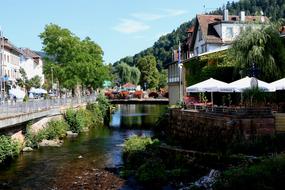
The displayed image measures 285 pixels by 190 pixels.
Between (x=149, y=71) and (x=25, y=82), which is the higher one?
(x=149, y=71)

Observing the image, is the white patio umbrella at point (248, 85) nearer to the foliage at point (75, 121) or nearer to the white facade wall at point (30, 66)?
the foliage at point (75, 121)

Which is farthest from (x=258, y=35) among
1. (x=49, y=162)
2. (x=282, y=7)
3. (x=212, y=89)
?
(x=282, y=7)

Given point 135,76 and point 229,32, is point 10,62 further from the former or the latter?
point 135,76

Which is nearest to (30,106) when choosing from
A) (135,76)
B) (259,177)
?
(259,177)

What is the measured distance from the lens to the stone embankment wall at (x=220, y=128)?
86.6 ft

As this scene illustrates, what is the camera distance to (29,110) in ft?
121

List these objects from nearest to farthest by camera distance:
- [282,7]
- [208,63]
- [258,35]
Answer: [258,35], [208,63], [282,7]

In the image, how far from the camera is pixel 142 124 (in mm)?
63125

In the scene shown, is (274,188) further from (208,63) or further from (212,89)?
(208,63)

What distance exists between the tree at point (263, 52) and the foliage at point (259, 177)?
2050 centimetres

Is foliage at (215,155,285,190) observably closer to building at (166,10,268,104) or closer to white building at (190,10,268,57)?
building at (166,10,268,104)

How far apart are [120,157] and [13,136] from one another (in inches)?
327

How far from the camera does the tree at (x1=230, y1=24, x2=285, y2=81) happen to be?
38594mm

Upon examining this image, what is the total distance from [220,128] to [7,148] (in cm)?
1473
